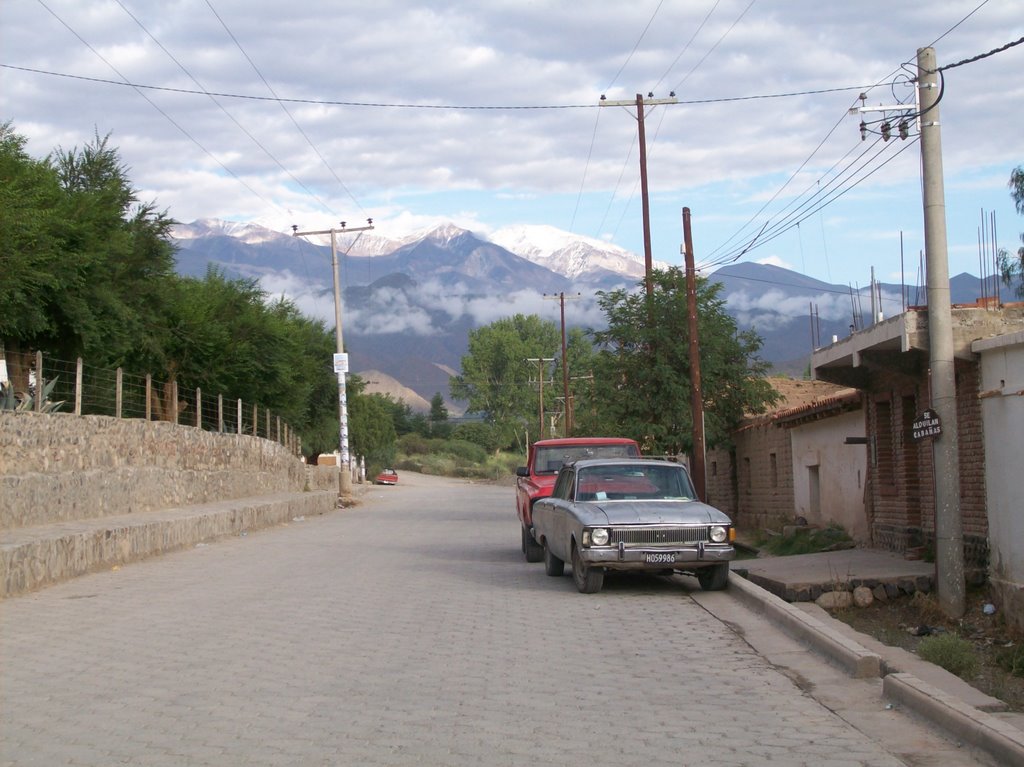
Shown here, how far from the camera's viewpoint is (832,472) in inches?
919

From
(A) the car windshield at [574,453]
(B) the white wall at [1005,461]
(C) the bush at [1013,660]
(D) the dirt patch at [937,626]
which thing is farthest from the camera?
(A) the car windshield at [574,453]

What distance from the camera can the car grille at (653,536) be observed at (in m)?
12.9

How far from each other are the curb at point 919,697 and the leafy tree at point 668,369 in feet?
65.0

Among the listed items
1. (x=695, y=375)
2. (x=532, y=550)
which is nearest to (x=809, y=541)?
(x=695, y=375)

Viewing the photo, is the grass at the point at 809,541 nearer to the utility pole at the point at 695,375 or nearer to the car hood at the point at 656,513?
the utility pole at the point at 695,375

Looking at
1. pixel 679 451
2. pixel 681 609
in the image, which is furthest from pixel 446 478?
pixel 681 609

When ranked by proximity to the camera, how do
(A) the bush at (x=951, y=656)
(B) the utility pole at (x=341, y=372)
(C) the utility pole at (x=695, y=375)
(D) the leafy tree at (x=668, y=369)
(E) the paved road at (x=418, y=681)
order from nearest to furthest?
(E) the paved road at (x=418, y=681) → (A) the bush at (x=951, y=656) → (C) the utility pole at (x=695, y=375) → (D) the leafy tree at (x=668, y=369) → (B) the utility pole at (x=341, y=372)

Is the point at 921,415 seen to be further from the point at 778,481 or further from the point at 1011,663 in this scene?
the point at 778,481

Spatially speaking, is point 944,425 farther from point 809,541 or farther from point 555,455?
point 809,541

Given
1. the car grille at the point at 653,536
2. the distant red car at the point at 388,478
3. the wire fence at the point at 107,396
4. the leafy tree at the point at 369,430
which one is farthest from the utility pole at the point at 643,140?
the distant red car at the point at 388,478

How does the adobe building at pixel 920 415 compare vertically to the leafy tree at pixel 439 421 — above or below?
below

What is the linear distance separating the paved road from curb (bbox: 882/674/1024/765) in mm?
121

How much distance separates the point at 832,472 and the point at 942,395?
31.1 ft

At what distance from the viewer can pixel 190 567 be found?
56.1 ft
